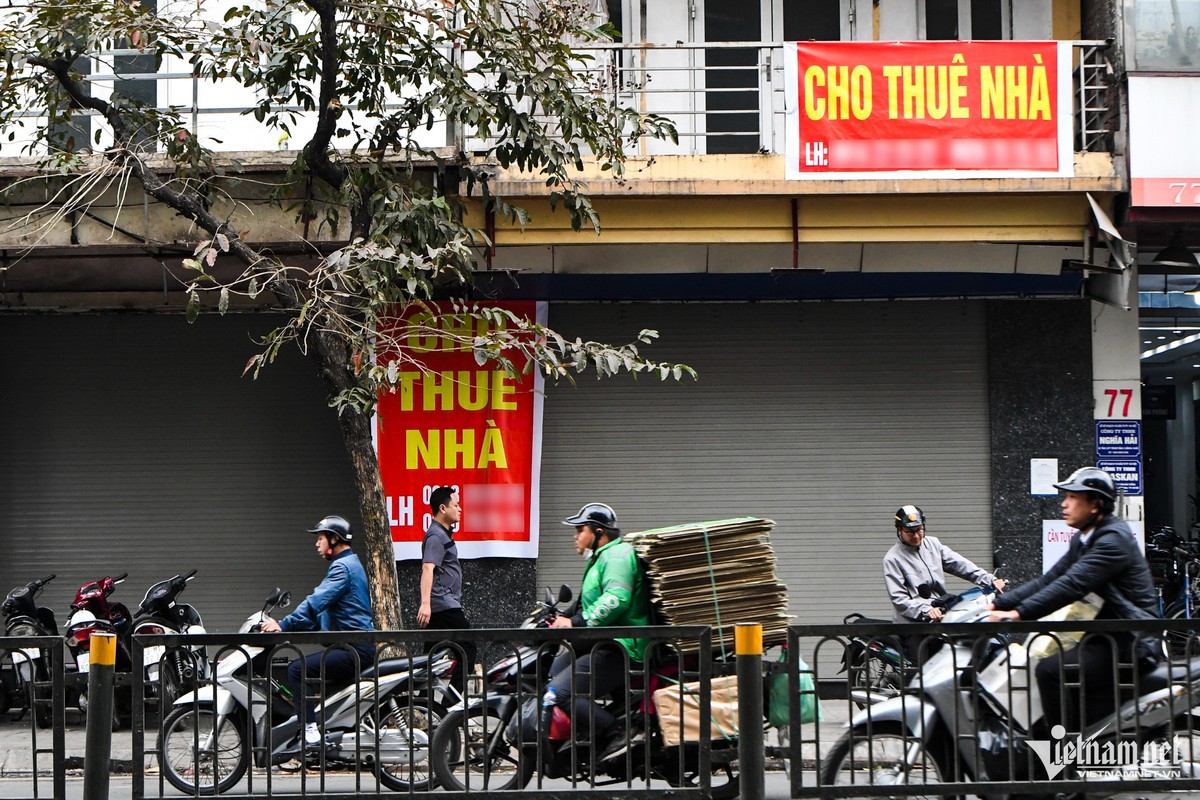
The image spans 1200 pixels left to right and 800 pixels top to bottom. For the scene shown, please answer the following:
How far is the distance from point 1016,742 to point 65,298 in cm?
944

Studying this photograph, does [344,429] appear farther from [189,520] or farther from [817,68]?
[817,68]

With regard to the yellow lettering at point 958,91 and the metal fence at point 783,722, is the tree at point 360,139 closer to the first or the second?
the yellow lettering at point 958,91

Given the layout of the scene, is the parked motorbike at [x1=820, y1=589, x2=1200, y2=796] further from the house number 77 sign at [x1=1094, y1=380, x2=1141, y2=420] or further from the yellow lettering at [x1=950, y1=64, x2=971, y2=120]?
the house number 77 sign at [x1=1094, y1=380, x2=1141, y2=420]

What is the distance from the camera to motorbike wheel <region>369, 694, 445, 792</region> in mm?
6715

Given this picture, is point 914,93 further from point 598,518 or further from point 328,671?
point 328,671

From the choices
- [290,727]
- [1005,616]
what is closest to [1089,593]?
[1005,616]

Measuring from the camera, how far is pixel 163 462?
1212cm

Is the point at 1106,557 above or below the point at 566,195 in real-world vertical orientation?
below

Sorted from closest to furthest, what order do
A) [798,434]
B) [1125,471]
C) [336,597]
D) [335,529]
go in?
[336,597]
[335,529]
[1125,471]
[798,434]

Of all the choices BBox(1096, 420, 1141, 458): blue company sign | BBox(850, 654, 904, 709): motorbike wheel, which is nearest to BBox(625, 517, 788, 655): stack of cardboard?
BBox(850, 654, 904, 709): motorbike wheel

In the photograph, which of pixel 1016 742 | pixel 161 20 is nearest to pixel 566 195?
pixel 161 20

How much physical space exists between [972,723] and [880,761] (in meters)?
0.46

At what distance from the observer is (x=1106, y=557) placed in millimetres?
6312

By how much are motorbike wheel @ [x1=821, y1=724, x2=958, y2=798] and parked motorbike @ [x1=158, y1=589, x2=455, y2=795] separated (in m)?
1.97
